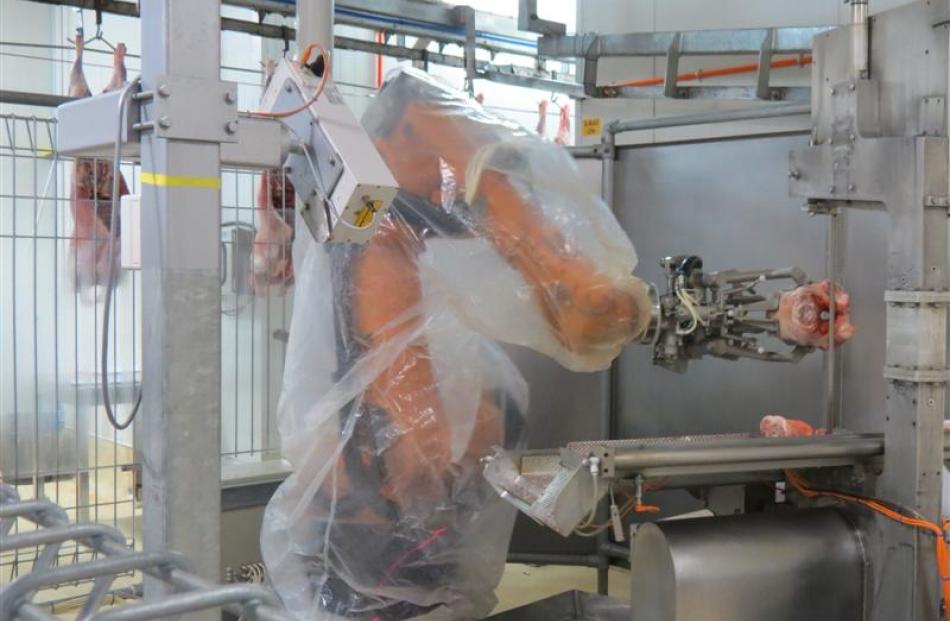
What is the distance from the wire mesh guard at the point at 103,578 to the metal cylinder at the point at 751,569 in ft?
4.06

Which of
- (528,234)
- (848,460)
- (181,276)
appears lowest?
(848,460)

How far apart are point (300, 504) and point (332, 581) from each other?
182 mm

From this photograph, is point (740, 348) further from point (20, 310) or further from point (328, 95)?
point (20, 310)

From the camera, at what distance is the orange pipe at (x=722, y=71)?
144 inches

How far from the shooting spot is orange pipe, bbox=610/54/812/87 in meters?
3.67

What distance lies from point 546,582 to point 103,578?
2796mm

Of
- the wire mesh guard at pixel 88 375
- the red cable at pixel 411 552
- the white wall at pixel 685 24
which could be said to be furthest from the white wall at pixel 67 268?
the red cable at pixel 411 552

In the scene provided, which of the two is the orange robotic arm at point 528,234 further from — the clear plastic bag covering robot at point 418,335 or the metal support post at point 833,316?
the metal support post at point 833,316

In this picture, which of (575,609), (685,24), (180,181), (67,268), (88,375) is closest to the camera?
(180,181)

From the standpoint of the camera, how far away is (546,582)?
3.65m

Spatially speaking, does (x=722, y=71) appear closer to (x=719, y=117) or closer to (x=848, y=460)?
(x=719, y=117)

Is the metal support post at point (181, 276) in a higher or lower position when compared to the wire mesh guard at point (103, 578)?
higher

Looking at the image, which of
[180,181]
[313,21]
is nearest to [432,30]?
[313,21]

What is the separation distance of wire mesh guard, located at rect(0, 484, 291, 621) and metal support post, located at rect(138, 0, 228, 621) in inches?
9.9
